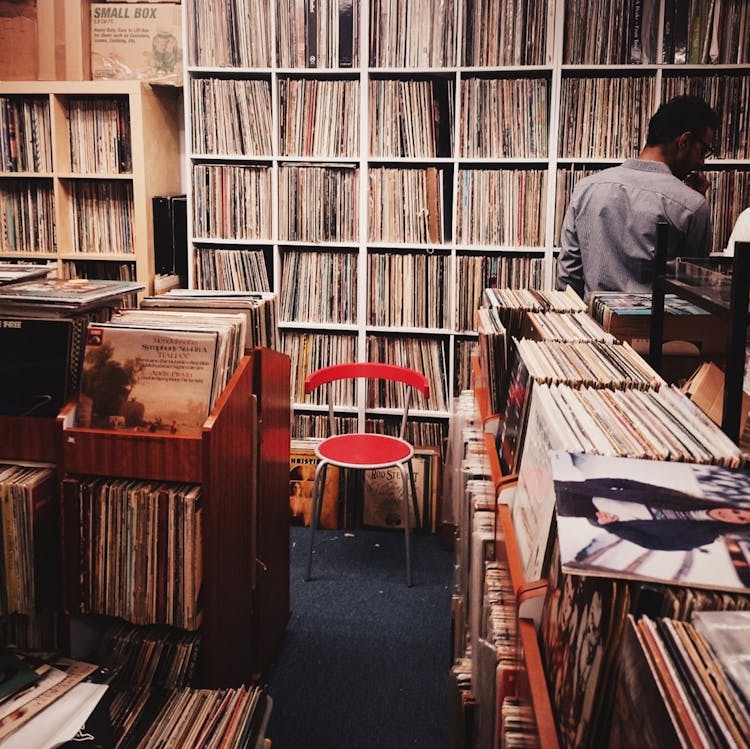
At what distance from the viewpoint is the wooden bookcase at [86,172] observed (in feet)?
10.6

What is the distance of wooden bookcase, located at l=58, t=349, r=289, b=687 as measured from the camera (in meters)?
1.48

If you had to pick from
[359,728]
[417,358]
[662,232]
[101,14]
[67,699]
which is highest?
[101,14]

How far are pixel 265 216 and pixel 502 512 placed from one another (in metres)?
2.52

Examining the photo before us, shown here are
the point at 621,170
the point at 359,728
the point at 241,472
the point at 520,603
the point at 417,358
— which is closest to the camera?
the point at 520,603

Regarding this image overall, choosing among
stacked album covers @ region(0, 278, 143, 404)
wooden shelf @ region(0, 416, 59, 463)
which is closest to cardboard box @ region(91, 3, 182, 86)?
stacked album covers @ region(0, 278, 143, 404)

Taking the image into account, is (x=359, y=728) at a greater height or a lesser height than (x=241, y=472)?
lesser

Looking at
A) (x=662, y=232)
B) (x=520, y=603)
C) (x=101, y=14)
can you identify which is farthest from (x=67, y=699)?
(x=101, y=14)

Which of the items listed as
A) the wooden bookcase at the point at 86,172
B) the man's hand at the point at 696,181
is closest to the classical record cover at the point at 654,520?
the man's hand at the point at 696,181

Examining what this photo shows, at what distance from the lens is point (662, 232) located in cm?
143

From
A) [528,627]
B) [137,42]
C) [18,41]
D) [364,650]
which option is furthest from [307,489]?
[528,627]

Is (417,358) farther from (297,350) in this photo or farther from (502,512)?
(502,512)

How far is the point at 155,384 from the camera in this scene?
1523 mm

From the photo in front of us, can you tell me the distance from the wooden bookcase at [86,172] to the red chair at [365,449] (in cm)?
98

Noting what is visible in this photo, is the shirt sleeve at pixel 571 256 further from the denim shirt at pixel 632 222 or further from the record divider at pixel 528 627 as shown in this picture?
the record divider at pixel 528 627
